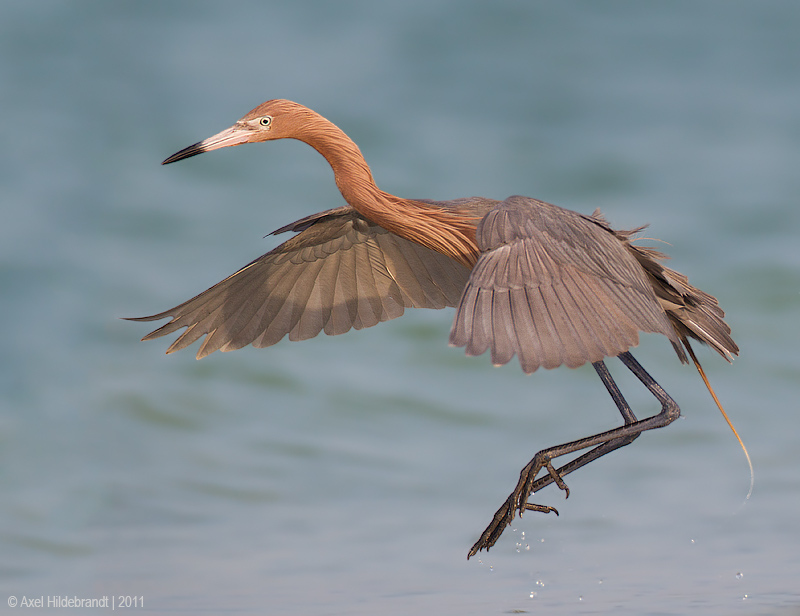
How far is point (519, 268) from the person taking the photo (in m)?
5.10

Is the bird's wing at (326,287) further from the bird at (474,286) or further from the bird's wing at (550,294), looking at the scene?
the bird's wing at (550,294)

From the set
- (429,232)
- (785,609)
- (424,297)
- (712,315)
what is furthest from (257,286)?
(785,609)

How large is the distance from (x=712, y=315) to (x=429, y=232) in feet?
7.48

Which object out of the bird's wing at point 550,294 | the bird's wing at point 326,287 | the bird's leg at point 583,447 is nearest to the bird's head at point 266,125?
the bird's wing at point 326,287

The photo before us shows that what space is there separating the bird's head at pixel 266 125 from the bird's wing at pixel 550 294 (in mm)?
1757

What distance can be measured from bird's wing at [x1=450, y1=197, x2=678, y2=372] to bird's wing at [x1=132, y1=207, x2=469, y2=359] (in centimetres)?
189

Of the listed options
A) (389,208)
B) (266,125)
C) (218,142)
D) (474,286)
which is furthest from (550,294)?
(218,142)

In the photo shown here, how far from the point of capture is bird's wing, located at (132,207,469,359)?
737 centimetres

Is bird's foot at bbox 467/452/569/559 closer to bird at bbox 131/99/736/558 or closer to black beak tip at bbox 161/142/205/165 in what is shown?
bird at bbox 131/99/736/558

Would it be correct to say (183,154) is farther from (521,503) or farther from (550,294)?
(521,503)

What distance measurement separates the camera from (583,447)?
5.74m

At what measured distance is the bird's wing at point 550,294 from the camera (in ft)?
15.1

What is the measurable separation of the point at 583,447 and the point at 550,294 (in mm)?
1289

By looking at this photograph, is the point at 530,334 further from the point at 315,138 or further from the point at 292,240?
the point at 292,240
